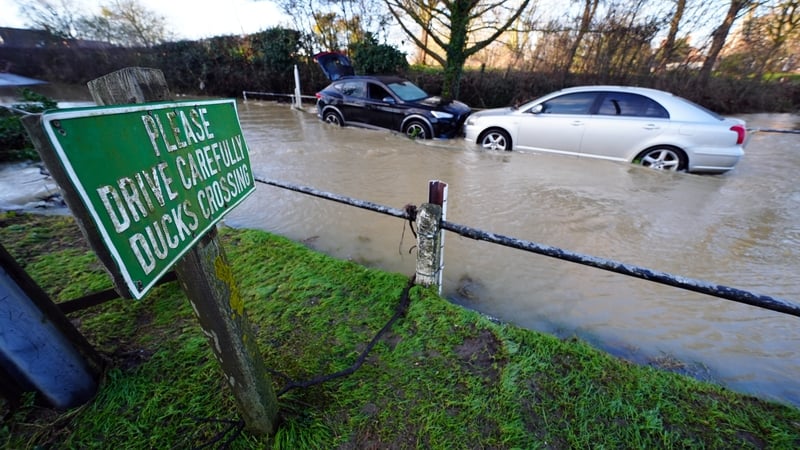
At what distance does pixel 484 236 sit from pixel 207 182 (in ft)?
4.93

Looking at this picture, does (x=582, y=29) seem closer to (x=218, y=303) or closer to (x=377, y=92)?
(x=377, y=92)

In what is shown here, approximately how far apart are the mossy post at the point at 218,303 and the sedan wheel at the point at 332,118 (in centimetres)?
839

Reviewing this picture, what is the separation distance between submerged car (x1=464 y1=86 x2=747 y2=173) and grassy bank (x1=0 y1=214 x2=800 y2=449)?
4.98 m

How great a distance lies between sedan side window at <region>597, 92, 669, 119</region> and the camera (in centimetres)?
529

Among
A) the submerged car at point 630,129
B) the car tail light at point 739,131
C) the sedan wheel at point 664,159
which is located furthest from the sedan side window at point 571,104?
the car tail light at point 739,131

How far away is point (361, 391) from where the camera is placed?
1.72 m

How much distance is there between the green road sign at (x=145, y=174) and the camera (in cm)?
64

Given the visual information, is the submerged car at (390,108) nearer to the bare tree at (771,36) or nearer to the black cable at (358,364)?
the black cable at (358,364)

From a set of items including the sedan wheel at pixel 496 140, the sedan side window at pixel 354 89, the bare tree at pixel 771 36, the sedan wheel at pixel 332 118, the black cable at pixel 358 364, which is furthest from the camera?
the bare tree at pixel 771 36

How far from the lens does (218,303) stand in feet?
3.65

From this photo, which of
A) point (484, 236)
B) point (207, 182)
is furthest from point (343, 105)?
point (207, 182)

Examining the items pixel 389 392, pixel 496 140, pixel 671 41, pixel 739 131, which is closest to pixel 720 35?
pixel 671 41

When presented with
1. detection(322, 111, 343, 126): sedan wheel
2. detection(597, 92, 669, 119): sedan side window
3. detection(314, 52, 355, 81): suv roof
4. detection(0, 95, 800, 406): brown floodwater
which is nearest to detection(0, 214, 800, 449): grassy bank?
detection(0, 95, 800, 406): brown floodwater

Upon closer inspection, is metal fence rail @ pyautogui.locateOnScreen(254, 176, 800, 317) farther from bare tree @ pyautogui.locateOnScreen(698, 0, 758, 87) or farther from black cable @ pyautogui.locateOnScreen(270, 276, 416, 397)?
bare tree @ pyautogui.locateOnScreen(698, 0, 758, 87)
